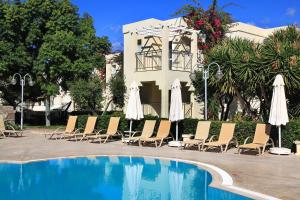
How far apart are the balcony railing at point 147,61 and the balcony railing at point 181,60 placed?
93 cm

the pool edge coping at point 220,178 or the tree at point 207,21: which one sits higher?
Answer: the tree at point 207,21

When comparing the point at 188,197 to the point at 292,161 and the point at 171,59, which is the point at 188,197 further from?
the point at 171,59

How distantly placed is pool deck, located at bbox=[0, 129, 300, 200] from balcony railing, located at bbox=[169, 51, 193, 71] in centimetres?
801

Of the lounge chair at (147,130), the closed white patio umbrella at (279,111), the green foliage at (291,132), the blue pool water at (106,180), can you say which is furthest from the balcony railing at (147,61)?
the blue pool water at (106,180)

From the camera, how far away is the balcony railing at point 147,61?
81.5 ft

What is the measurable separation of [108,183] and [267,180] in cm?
400

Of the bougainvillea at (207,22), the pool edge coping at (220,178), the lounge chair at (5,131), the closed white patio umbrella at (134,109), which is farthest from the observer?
the bougainvillea at (207,22)

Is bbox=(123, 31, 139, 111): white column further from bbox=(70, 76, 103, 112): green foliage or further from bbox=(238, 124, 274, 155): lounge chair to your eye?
bbox=(238, 124, 274, 155): lounge chair

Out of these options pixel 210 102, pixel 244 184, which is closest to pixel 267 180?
pixel 244 184

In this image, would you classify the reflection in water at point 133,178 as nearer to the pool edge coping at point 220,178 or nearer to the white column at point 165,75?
the pool edge coping at point 220,178

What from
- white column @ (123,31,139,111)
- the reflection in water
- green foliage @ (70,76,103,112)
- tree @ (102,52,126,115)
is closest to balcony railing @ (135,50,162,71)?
white column @ (123,31,139,111)

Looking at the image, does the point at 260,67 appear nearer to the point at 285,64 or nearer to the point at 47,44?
the point at 285,64

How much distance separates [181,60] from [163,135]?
9.28 m

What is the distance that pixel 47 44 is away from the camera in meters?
28.1
